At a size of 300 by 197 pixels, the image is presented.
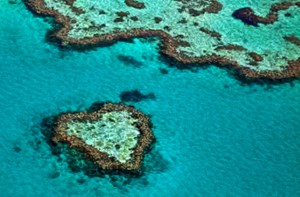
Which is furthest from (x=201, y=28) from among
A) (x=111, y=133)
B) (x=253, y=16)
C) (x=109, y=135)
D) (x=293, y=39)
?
(x=109, y=135)

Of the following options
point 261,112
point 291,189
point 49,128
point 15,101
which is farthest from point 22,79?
point 291,189

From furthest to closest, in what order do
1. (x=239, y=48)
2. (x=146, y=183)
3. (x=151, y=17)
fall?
(x=151, y=17) < (x=239, y=48) < (x=146, y=183)

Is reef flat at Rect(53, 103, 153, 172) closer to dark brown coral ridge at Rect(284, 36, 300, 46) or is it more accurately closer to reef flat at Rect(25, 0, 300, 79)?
reef flat at Rect(25, 0, 300, 79)

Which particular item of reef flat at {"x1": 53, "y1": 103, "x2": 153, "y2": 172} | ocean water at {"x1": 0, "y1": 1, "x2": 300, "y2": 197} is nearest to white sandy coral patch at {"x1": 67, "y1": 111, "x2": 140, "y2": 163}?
reef flat at {"x1": 53, "y1": 103, "x2": 153, "y2": 172}

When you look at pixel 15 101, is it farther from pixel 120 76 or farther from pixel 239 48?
pixel 239 48

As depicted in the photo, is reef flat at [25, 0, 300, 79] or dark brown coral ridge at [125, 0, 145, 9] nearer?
reef flat at [25, 0, 300, 79]

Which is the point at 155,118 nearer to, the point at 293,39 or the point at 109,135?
the point at 109,135
